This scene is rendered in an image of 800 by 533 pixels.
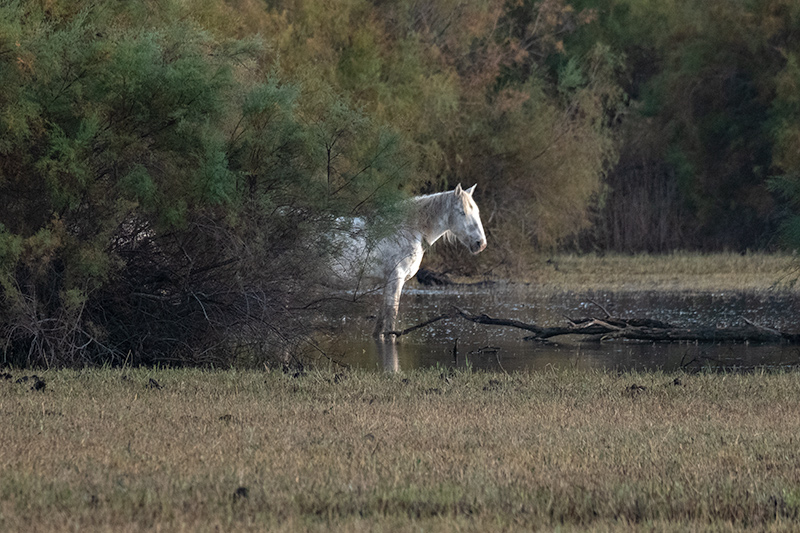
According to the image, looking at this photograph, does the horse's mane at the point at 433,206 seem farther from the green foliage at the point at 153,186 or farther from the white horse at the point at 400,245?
the green foliage at the point at 153,186

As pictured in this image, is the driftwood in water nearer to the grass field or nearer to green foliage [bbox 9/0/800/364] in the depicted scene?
green foliage [bbox 9/0/800/364]

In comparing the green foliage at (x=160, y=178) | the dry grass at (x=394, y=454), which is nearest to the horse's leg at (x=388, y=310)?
the green foliage at (x=160, y=178)

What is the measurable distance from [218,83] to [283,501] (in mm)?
5018

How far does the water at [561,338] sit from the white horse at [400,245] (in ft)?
1.29

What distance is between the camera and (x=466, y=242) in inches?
603

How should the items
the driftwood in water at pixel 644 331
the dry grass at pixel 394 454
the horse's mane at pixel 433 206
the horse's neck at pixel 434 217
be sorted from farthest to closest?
the horse's neck at pixel 434 217 < the horse's mane at pixel 433 206 < the driftwood in water at pixel 644 331 < the dry grass at pixel 394 454

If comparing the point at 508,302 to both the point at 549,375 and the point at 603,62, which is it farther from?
the point at 603,62

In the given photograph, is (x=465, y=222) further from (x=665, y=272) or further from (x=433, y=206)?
(x=665, y=272)

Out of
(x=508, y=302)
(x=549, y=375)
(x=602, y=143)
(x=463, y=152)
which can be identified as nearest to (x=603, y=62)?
(x=602, y=143)

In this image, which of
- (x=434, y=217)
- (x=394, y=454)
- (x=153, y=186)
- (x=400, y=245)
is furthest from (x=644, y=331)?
(x=394, y=454)

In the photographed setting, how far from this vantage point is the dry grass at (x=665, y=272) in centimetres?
2042

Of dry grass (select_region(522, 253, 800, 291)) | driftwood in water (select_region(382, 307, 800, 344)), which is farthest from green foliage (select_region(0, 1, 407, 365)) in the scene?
dry grass (select_region(522, 253, 800, 291))

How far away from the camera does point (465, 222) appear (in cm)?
1518

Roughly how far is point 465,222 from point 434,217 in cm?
43
